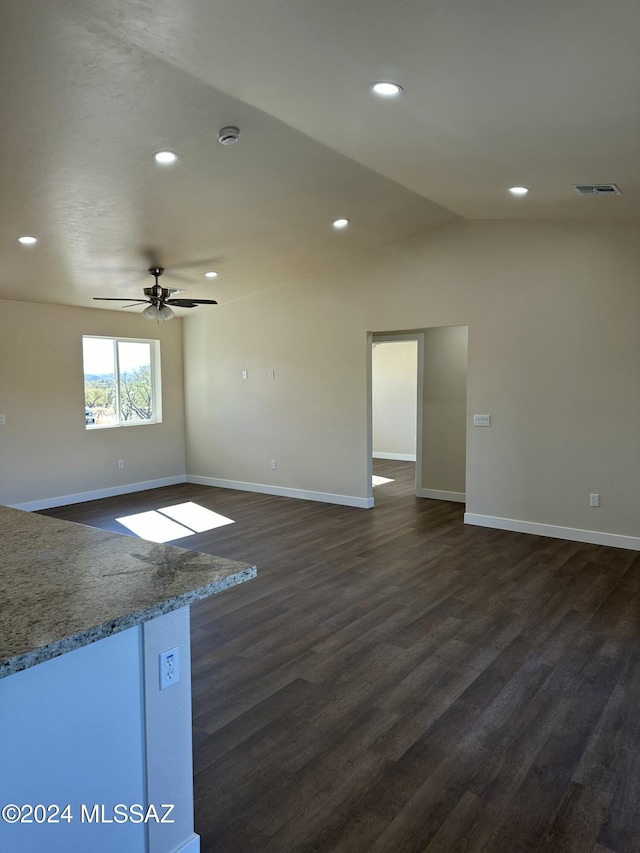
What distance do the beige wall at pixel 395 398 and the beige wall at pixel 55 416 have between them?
15.4 ft

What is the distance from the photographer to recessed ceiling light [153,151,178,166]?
3.75 m

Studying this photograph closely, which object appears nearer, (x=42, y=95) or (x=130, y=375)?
(x=42, y=95)

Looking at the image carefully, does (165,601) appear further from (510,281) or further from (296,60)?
(510,281)

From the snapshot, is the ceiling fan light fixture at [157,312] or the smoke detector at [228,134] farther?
the ceiling fan light fixture at [157,312]

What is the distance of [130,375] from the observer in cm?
837

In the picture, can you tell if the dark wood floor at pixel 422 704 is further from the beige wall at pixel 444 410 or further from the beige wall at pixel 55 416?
the beige wall at pixel 55 416

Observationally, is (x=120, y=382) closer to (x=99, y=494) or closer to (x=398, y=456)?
(x=99, y=494)

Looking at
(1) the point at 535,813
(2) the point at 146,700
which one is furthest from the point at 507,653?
(2) the point at 146,700

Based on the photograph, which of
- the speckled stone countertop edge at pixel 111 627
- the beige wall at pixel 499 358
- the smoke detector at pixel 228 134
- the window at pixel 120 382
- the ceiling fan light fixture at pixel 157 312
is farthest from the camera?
the window at pixel 120 382

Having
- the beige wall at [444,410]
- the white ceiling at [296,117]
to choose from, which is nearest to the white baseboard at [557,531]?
the beige wall at [444,410]

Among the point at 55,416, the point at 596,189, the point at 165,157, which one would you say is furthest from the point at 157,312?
the point at 596,189

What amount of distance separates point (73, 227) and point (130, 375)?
3801mm

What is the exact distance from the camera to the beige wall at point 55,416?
6867mm

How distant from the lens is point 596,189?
4.16m
